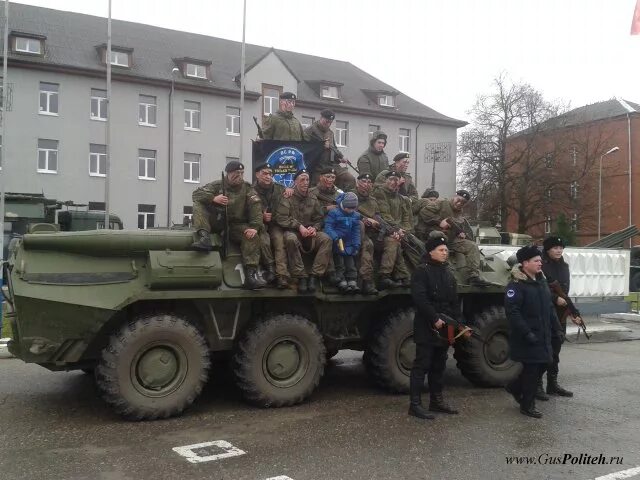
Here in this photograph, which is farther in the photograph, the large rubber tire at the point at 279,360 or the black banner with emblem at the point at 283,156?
the black banner with emblem at the point at 283,156

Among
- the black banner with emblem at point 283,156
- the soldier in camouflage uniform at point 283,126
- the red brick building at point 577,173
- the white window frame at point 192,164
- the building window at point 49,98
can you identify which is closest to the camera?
the black banner with emblem at point 283,156

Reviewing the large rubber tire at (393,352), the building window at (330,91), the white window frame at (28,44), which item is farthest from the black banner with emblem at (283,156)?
the building window at (330,91)

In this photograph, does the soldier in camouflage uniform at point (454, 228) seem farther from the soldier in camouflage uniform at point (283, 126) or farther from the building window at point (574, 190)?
the building window at point (574, 190)

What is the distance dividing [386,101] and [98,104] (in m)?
19.3

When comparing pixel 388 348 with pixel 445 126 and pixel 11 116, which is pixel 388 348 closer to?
pixel 11 116

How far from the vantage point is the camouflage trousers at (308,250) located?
6934mm

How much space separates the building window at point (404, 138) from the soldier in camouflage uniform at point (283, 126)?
37.6 m

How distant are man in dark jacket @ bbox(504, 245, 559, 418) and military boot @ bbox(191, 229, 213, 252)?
9.70ft

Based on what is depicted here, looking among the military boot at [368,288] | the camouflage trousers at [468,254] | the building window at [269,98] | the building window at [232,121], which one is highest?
the building window at [269,98]

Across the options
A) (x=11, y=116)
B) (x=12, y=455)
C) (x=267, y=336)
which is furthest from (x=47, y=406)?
(x=11, y=116)

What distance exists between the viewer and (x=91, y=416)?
21.1 ft

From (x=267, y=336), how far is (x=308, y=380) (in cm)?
68
